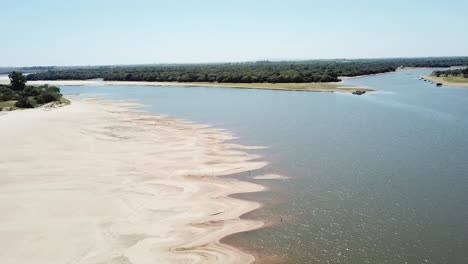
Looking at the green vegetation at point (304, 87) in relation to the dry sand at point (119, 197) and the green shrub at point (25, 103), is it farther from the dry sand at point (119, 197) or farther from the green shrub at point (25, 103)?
the dry sand at point (119, 197)

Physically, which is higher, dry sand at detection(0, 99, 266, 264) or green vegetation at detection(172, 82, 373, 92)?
green vegetation at detection(172, 82, 373, 92)

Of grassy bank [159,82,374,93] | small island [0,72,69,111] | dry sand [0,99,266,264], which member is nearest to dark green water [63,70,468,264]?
dry sand [0,99,266,264]

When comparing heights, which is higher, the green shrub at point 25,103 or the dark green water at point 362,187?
the green shrub at point 25,103

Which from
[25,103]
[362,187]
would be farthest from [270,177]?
[25,103]

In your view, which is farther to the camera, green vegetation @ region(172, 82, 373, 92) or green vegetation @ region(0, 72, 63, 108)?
green vegetation @ region(172, 82, 373, 92)

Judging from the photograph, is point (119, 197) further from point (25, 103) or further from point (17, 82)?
point (17, 82)

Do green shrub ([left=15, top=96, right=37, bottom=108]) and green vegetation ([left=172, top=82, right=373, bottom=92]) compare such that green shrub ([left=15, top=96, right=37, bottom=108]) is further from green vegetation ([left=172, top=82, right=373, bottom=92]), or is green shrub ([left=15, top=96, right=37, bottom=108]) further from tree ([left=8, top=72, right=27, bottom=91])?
green vegetation ([left=172, top=82, right=373, bottom=92])

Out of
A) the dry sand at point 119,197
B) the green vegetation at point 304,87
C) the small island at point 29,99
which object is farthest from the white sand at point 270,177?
the green vegetation at point 304,87

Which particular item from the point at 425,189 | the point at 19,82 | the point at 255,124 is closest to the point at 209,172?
the point at 425,189
